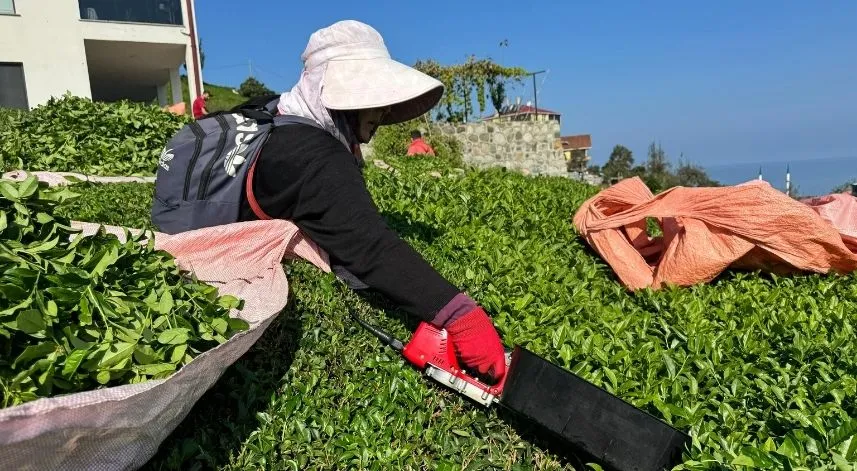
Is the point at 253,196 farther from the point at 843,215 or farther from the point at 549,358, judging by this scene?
the point at 843,215

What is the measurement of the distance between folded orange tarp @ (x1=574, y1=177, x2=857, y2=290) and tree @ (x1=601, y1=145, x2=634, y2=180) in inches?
884

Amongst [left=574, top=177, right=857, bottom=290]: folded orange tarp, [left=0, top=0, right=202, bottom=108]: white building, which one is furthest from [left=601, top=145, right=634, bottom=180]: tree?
[left=574, top=177, right=857, bottom=290]: folded orange tarp

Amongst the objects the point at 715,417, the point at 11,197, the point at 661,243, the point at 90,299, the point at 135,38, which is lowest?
the point at 715,417

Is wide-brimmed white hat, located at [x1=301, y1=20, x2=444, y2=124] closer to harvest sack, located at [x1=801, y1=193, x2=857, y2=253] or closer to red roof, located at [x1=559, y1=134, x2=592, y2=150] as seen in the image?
harvest sack, located at [x1=801, y1=193, x2=857, y2=253]

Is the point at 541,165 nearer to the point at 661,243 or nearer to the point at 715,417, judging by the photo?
the point at 661,243

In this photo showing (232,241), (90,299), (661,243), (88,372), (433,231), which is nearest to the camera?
(88,372)

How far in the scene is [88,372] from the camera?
1.64 meters

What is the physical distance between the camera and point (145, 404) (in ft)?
5.08

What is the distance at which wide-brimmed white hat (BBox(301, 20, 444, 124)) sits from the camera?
103 inches

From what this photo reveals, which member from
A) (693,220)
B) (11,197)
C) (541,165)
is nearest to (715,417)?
(693,220)

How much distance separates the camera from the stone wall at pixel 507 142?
16703mm

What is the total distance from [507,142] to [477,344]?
14795 mm

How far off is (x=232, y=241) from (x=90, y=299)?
82cm

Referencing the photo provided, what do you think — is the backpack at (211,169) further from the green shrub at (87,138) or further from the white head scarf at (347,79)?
the green shrub at (87,138)
